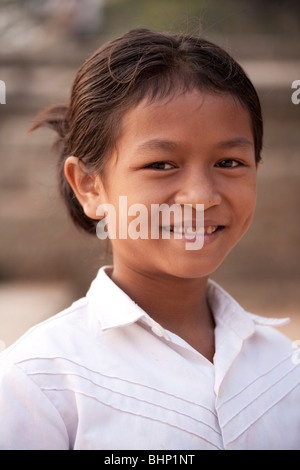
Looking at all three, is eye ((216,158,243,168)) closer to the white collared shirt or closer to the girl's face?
the girl's face

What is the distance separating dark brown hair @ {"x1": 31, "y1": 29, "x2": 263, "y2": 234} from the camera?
106 centimetres

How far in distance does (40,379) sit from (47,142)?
351 cm

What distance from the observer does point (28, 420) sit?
0.91 metres

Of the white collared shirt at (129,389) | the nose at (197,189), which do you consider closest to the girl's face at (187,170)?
the nose at (197,189)

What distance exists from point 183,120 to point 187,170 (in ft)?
0.25

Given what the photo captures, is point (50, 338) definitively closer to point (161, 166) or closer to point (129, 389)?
point (129, 389)

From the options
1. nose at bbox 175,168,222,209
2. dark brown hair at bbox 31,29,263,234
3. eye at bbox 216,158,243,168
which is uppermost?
dark brown hair at bbox 31,29,263,234

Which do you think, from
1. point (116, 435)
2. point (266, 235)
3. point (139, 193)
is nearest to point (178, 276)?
point (139, 193)

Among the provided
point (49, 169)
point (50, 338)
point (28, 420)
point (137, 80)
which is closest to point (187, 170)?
point (137, 80)

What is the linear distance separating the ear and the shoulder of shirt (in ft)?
0.63

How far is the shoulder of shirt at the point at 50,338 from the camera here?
0.97 metres

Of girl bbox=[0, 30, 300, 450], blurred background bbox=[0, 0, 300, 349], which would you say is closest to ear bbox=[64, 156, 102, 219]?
girl bbox=[0, 30, 300, 450]

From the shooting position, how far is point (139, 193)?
1.04 meters
